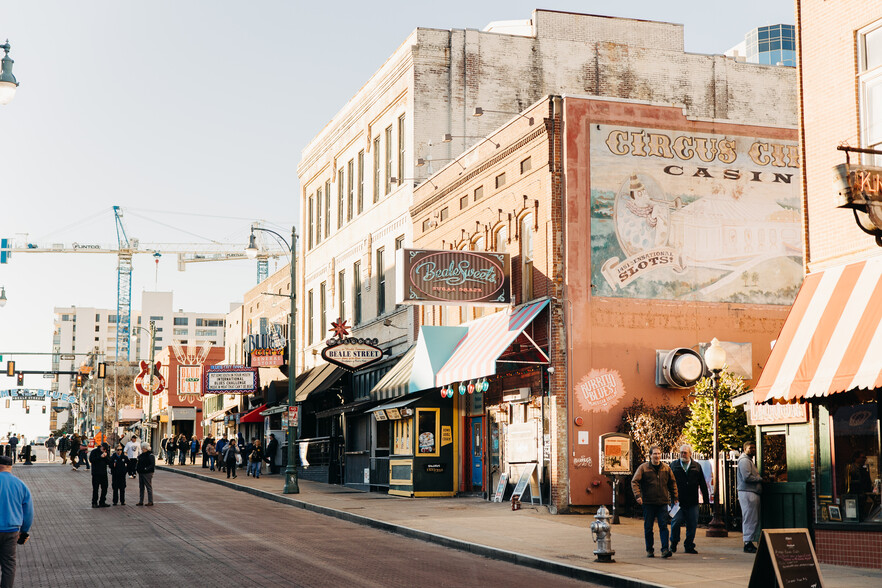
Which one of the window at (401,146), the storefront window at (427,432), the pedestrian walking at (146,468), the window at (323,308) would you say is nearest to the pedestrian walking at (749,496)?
the storefront window at (427,432)

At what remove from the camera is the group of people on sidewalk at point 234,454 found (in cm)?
4253

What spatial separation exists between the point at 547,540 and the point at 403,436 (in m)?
13.4

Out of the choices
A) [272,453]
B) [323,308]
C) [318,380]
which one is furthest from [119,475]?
[272,453]

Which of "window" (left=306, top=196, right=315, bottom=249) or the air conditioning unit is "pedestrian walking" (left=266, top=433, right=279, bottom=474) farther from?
the air conditioning unit

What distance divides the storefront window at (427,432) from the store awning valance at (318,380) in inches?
332

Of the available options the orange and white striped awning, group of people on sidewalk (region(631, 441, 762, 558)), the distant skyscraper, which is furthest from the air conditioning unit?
the distant skyscraper

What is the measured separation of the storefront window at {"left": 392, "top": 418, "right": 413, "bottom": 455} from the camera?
30.4 m

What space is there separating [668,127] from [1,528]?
18.8 metres

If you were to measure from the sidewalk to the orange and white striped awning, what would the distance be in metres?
2.51

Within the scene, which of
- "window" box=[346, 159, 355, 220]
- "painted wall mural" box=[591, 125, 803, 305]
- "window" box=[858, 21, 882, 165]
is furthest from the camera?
"window" box=[346, 159, 355, 220]

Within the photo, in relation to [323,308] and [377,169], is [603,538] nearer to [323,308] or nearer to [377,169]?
[377,169]

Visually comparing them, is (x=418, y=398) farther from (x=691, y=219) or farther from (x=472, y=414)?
(x=691, y=219)

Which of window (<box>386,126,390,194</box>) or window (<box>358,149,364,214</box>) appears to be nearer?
window (<box>386,126,390,194</box>)

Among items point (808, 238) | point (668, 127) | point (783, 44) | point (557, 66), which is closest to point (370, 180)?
point (557, 66)
